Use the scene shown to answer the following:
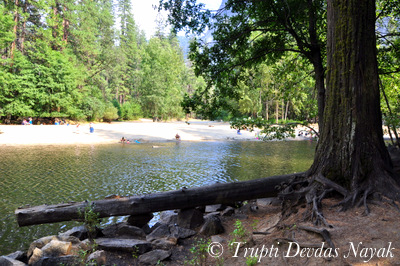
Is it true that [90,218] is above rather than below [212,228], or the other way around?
above

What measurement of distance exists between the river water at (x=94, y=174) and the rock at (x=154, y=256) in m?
3.89

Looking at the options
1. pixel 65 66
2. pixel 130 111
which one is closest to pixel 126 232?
pixel 65 66

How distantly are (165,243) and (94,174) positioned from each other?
11.1 m

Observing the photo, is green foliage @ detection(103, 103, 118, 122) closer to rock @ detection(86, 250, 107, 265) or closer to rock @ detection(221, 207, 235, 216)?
rock @ detection(221, 207, 235, 216)

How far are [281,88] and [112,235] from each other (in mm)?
8241

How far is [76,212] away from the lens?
643cm

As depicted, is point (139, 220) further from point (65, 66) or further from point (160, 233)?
point (65, 66)

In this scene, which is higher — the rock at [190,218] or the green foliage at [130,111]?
the green foliage at [130,111]

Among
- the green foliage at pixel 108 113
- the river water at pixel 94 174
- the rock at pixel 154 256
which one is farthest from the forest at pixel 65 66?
the rock at pixel 154 256

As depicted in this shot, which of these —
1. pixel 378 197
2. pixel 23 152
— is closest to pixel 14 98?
pixel 23 152

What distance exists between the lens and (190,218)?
270 inches

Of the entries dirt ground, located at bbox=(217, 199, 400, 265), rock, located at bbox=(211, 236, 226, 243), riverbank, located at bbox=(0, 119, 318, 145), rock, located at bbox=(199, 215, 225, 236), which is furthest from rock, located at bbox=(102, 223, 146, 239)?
riverbank, located at bbox=(0, 119, 318, 145)

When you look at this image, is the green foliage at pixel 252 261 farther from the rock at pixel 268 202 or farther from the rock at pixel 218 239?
the rock at pixel 268 202

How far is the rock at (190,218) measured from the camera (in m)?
6.80
